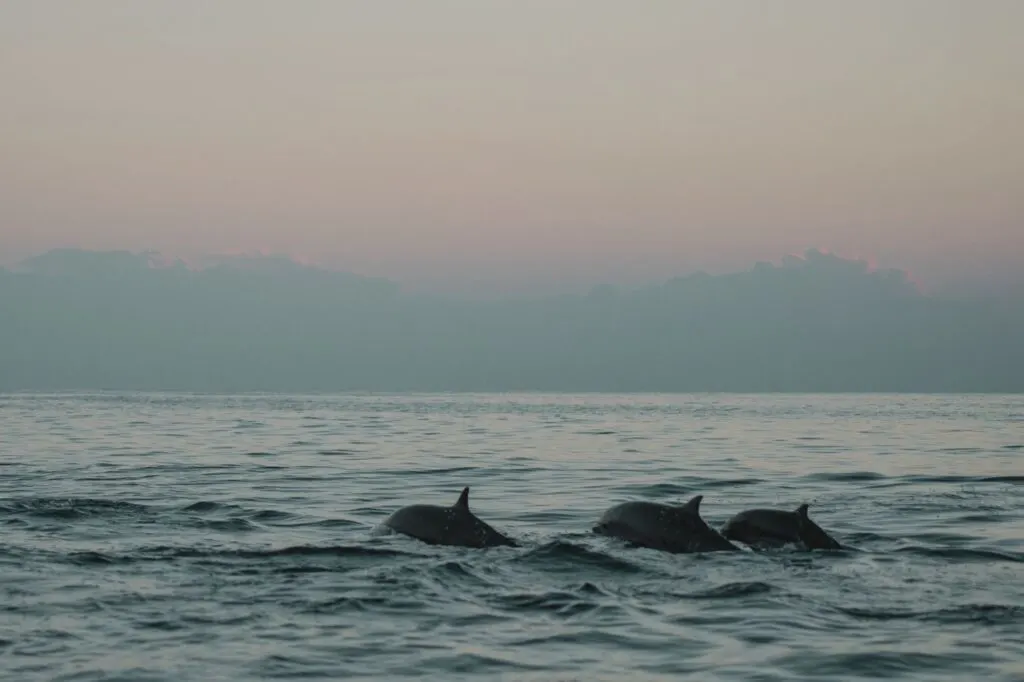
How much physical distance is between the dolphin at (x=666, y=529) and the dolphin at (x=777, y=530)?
0.72 meters

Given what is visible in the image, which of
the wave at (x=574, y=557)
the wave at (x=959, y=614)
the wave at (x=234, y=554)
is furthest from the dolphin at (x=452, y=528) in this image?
the wave at (x=959, y=614)

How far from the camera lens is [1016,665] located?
11.8m

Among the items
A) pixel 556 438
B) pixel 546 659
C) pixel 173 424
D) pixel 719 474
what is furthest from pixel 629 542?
pixel 173 424

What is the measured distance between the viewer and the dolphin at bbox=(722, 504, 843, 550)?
19.0 metres

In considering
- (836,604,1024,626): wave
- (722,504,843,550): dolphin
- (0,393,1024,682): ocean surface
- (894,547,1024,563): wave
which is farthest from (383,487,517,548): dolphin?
(894,547,1024,563): wave

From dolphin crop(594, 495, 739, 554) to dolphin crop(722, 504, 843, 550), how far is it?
721 mm

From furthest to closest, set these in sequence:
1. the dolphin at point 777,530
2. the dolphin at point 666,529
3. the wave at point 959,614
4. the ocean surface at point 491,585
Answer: the dolphin at point 777,530 → the dolphin at point 666,529 → the wave at point 959,614 → the ocean surface at point 491,585

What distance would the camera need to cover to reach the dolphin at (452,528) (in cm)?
1866

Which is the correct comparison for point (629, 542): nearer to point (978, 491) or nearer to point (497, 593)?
point (497, 593)

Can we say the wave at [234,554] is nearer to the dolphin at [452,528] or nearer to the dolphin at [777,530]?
the dolphin at [452,528]

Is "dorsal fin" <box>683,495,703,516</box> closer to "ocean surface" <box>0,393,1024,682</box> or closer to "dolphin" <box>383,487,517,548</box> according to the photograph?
"ocean surface" <box>0,393,1024,682</box>

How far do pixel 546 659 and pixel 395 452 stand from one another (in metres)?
34.3

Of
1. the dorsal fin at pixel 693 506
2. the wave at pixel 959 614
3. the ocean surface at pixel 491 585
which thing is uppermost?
the dorsal fin at pixel 693 506

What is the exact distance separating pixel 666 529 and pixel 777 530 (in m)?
1.88
